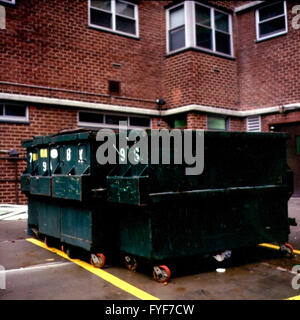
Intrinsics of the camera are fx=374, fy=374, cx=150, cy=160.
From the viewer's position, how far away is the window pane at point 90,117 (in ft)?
38.0

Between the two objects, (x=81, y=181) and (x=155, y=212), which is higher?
(x=81, y=181)

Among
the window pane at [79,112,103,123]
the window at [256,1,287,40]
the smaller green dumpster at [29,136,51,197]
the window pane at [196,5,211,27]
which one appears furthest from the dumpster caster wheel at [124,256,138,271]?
the window at [256,1,287,40]

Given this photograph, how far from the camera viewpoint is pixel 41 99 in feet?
34.8

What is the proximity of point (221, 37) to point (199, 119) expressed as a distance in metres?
3.57

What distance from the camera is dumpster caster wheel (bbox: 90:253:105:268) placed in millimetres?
4715

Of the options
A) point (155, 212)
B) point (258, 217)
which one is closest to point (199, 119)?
point (258, 217)

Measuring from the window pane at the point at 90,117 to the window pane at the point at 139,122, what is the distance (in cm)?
118

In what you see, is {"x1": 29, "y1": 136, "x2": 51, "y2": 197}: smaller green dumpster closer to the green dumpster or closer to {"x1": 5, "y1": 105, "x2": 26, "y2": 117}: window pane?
the green dumpster

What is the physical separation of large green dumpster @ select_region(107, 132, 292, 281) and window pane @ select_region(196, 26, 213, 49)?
346 inches

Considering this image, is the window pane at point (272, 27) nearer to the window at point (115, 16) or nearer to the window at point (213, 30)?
the window at point (213, 30)

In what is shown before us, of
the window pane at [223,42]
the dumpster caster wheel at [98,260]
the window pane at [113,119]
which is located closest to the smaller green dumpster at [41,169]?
the dumpster caster wheel at [98,260]
